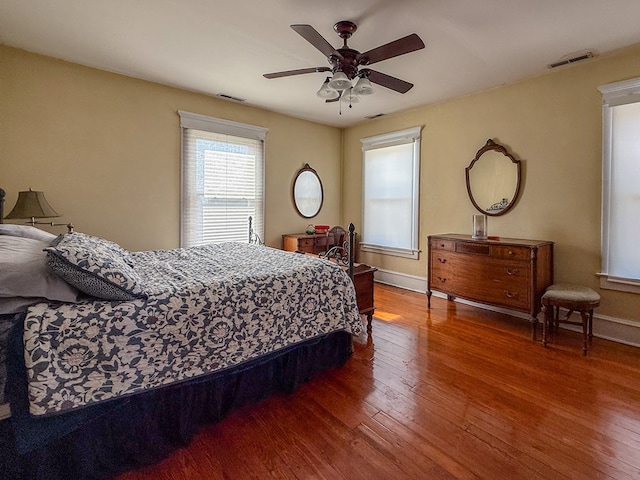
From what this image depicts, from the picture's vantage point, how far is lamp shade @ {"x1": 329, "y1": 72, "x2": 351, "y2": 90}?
2.40 m

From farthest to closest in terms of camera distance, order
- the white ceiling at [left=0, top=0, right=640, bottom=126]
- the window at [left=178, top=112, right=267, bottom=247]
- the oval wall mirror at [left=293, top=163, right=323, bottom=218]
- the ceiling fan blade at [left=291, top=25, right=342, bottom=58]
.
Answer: the oval wall mirror at [left=293, top=163, right=323, bottom=218] < the window at [left=178, top=112, right=267, bottom=247] < the white ceiling at [left=0, top=0, right=640, bottom=126] < the ceiling fan blade at [left=291, top=25, right=342, bottom=58]

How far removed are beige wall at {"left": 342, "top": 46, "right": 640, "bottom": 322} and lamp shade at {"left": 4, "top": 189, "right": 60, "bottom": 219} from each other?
4378 mm

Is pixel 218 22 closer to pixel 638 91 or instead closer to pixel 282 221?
pixel 282 221

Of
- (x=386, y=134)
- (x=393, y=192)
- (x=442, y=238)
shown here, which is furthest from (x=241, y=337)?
(x=386, y=134)

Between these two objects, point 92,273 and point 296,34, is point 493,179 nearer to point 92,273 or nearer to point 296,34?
point 296,34

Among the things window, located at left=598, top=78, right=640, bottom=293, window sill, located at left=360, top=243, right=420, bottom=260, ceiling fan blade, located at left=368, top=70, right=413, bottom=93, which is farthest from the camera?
window sill, located at left=360, top=243, right=420, bottom=260

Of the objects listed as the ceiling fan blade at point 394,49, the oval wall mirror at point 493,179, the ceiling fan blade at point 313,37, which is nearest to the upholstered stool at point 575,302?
the oval wall mirror at point 493,179

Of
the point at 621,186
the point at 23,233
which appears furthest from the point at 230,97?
the point at 621,186

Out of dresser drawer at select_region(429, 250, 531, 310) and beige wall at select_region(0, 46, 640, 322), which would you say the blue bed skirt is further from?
beige wall at select_region(0, 46, 640, 322)

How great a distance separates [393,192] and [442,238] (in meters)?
1.46

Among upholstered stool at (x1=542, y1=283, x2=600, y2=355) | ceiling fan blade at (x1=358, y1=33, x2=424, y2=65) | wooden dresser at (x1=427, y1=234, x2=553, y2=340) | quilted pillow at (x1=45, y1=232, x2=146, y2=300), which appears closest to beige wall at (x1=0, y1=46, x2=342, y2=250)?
quilted pillow at (x1=45, y1=232, x2=146, y2=300)

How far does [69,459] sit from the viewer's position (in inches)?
56.0

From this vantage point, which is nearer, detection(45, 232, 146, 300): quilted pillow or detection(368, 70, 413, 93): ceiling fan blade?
detection(45, 232, 146, 300): quilted pillow

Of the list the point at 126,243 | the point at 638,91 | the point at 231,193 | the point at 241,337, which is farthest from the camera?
the point at 231,193
